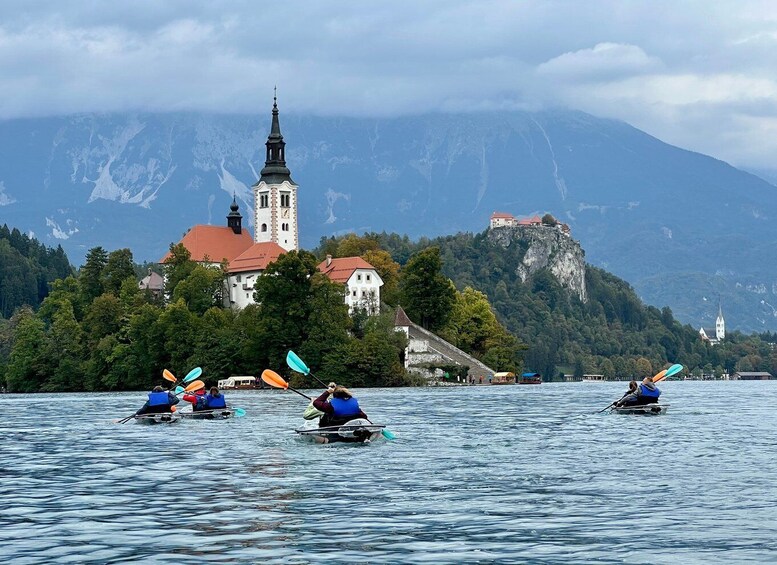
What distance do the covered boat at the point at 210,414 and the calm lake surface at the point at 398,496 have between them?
9109mm

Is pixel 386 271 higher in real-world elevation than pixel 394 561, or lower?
higher

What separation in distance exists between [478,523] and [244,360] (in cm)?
12014

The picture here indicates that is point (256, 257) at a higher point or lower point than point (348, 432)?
higher

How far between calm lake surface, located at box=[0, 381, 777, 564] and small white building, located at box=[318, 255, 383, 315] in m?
107

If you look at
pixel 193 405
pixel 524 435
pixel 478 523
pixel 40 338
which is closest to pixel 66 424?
pixel 193 405

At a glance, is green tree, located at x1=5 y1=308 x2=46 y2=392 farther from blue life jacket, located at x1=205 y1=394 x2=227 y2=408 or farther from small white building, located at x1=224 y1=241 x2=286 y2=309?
blue life jacket, located at x1=205 y1=394 x2=227 y2=408

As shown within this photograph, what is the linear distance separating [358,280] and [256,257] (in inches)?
671

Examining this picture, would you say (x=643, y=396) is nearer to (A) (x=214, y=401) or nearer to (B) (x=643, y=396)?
(B) (x=643, y=396)

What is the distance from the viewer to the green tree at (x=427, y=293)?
171250 mm

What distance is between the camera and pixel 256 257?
188m

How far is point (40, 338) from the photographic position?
538 ft

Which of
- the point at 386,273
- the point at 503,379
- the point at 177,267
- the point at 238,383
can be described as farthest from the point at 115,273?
the point at 503,379

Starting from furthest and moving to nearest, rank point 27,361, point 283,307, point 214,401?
point 27,361, point 283,307, point 214,401

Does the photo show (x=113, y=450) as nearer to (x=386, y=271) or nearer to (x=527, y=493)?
(x=527, y=493)
